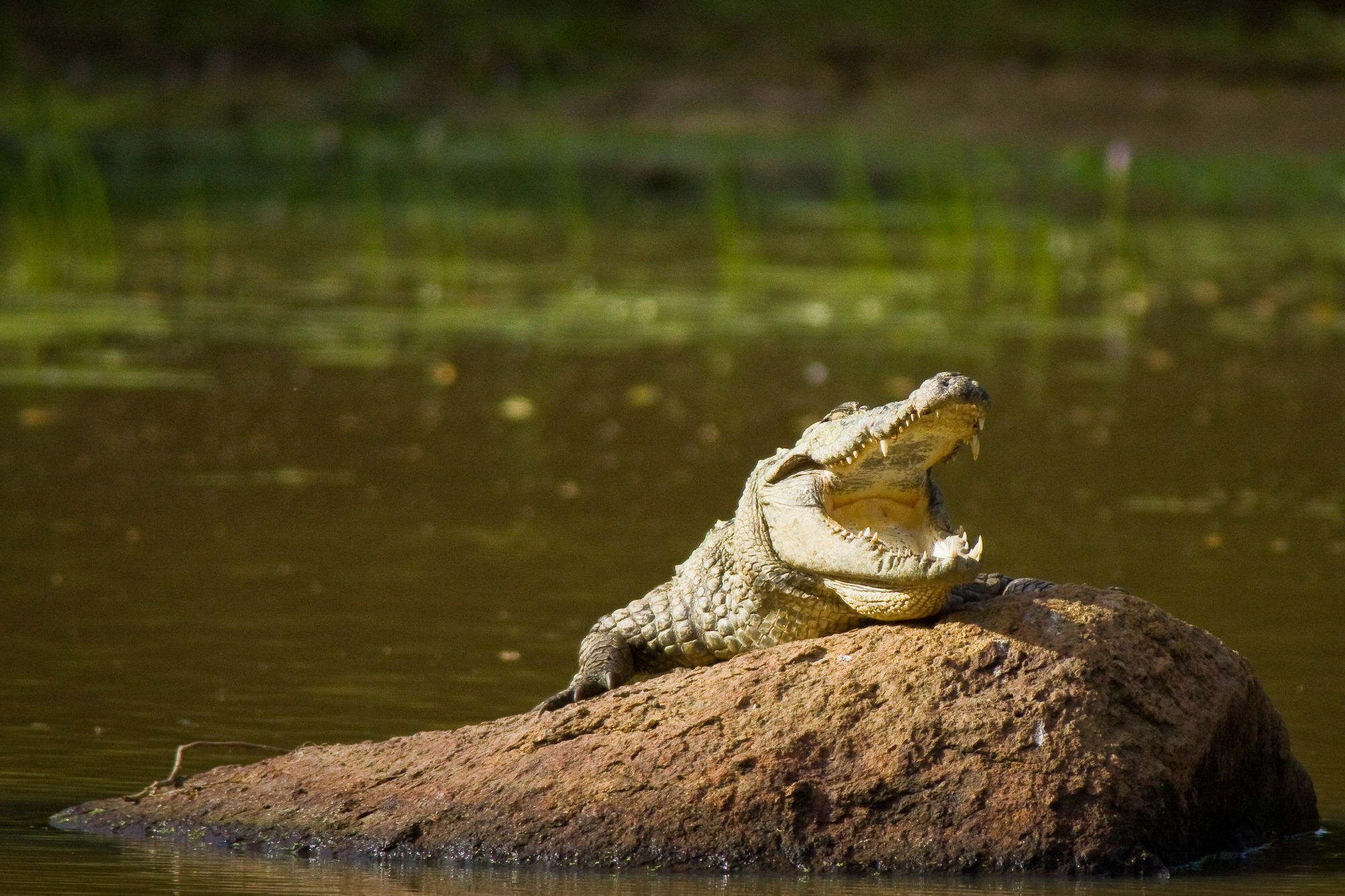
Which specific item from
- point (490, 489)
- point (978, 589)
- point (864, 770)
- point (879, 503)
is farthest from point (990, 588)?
point (490, 489)

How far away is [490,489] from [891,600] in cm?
460

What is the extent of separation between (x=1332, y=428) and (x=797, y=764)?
6.88m

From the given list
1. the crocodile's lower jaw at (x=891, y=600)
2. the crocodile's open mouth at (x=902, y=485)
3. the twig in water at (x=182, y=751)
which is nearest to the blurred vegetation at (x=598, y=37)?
the twig in water at (x=182, y=751)

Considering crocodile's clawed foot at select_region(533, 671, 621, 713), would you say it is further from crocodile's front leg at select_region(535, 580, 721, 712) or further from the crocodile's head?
the crocodile's head

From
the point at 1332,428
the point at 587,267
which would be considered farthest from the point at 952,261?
the point at 1332,428

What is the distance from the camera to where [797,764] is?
14.5ft

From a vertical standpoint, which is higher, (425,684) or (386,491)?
(386,491)

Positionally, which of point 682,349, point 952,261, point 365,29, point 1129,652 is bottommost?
point 1129,652

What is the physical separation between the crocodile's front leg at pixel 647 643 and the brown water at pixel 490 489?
675 mm

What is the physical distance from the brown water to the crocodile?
0.63 m

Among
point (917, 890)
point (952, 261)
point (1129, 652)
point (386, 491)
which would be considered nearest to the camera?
point (917, 890)

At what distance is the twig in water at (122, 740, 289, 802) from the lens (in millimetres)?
4809

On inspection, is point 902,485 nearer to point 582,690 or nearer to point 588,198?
point 582,690

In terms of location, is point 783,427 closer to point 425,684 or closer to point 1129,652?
point 425,684
